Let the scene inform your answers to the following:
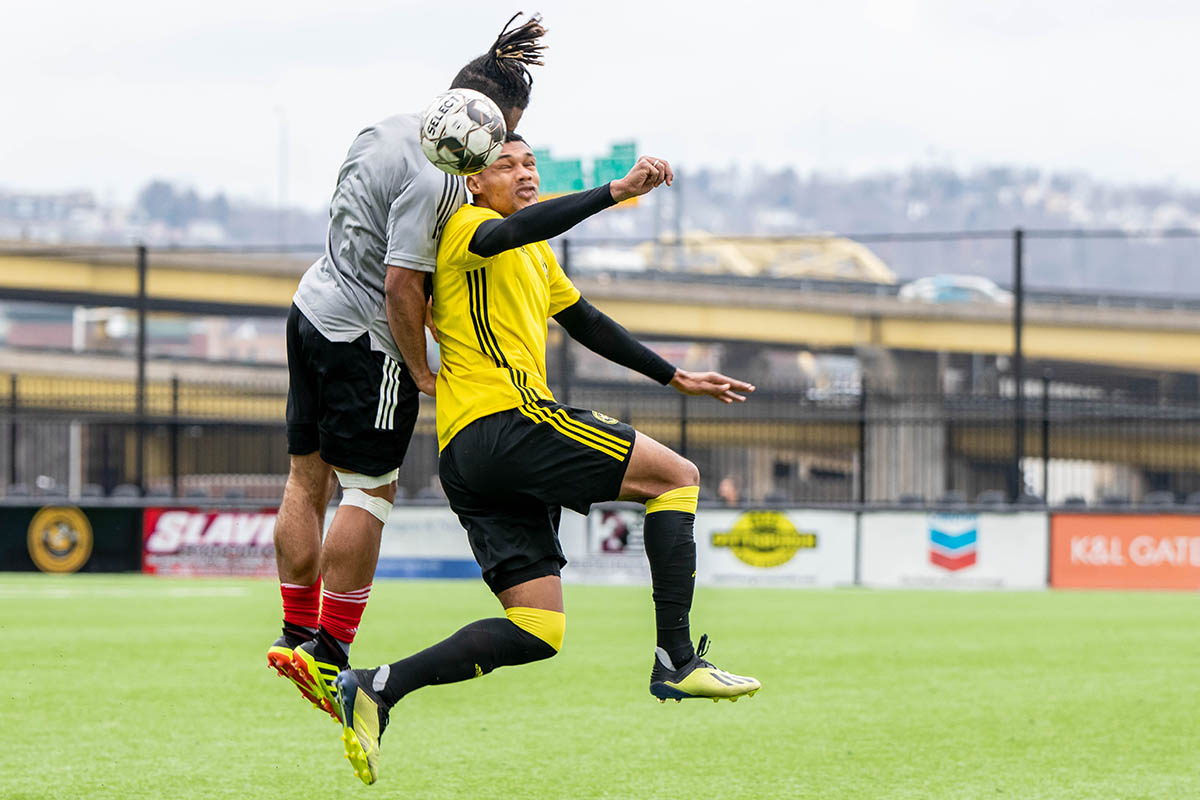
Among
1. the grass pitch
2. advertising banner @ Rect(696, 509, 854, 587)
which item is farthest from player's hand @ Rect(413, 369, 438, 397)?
advertising banner @ Rect(696, 509, 854, 587)

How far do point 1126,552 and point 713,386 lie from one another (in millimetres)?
12301

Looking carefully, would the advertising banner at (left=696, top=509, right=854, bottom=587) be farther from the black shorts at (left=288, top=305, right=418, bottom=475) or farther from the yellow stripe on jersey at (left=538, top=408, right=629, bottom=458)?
the yellow stripe on jersey at (left=538, top=408, right=629, bottom=458)

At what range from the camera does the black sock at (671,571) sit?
4.49 m

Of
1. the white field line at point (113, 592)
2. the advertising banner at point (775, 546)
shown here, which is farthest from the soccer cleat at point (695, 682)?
the advertising banner at point (775, 546)

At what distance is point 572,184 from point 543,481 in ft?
35.4

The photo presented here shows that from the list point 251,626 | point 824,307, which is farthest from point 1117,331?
point 251,626

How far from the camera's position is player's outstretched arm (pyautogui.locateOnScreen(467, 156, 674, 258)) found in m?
4.10

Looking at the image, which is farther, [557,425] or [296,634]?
[296,634]

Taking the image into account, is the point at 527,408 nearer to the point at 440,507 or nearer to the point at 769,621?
the point at 769,621

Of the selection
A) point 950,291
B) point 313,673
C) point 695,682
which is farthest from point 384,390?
point 950,291

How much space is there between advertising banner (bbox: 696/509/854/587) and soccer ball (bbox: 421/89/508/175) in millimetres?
11925

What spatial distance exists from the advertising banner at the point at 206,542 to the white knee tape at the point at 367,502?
39.6 ft

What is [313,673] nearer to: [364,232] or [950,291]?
[364,232]

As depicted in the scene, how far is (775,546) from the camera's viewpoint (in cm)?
1612
